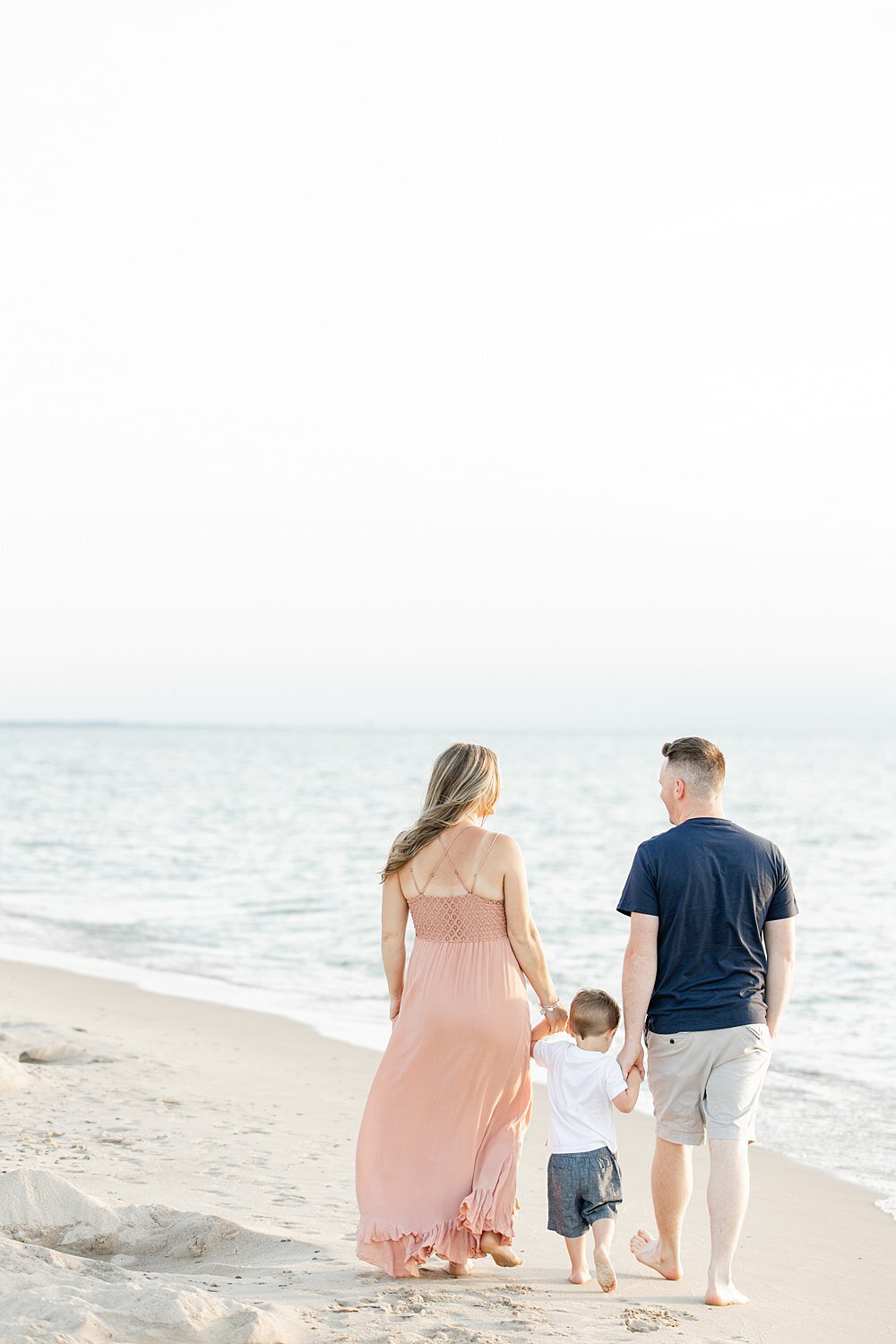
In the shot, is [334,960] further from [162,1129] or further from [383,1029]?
[162,1129]

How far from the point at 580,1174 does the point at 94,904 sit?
1468 cm

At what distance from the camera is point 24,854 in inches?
961

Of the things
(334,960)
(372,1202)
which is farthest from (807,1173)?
(334,960)

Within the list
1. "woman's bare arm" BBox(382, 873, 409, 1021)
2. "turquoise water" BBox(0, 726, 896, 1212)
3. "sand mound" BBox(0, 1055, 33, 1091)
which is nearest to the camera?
"woman's bare arm" BBox(382, 873, 409, 1021)

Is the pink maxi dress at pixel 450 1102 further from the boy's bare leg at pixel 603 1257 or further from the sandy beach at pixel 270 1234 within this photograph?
the boy's bare leg at pixel 603 1257

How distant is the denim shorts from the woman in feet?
0.59

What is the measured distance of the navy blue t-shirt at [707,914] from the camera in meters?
4.14

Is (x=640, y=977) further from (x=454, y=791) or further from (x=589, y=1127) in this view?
(x=454, y=791)

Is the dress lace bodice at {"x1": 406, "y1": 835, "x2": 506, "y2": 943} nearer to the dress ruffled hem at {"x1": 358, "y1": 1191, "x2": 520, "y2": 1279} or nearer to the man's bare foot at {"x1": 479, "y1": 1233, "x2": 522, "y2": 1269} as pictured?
the dress ruffled hem at {"x1": 358, "y1": 1191, "x2": 520, "y2": 1279}

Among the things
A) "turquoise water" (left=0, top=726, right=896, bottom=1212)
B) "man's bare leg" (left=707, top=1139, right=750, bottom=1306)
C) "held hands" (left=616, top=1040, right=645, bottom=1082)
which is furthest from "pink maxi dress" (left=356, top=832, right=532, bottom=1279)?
"turquoise water" (left=0, top=726, right=896, bottom=1212)

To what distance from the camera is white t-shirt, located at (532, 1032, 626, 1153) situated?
161 inches

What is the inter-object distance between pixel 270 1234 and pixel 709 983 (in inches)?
74.9

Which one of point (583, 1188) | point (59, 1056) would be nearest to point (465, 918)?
point (583, 1188)

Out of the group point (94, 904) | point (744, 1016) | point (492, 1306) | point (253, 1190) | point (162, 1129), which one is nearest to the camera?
point (492, 1306)
